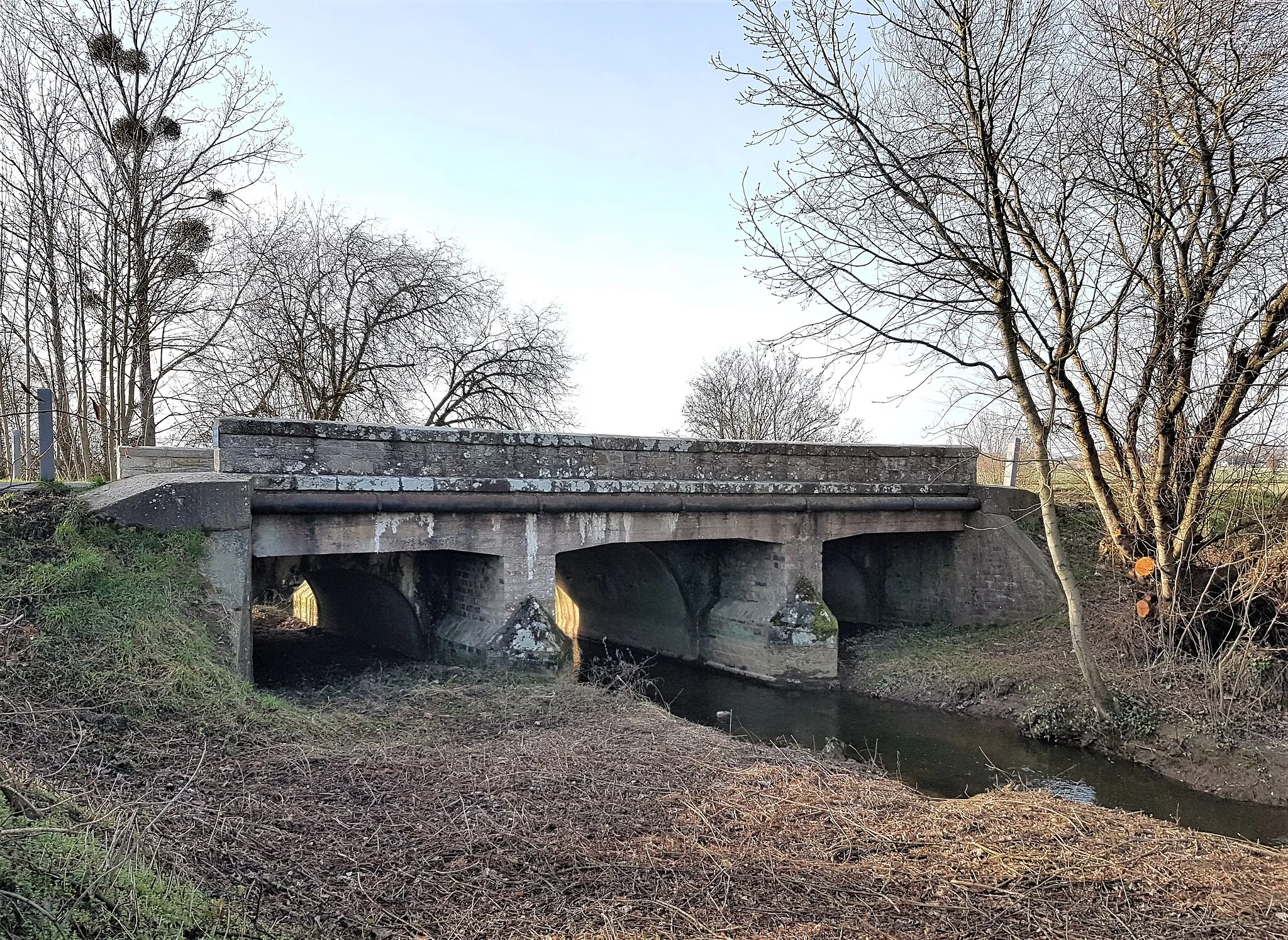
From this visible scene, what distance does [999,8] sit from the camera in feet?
27.2

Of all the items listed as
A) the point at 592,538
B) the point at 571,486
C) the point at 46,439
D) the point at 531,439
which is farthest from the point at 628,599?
the point at 46,439

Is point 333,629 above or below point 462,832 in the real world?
below

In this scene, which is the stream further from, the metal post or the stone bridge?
the metal post

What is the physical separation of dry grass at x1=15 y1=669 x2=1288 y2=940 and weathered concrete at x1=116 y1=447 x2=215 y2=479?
23.3 ft

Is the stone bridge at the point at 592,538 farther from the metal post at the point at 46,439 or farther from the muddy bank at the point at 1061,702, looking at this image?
the muddy bank at the point at 1061,702

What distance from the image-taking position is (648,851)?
438 cm

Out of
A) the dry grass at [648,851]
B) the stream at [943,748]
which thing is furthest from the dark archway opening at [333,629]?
the dry grass at [648,851]

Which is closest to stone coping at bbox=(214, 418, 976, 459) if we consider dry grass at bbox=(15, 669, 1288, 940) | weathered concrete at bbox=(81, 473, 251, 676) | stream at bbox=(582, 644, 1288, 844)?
weathered concrete at bbox=(81, 473, 251, 676)

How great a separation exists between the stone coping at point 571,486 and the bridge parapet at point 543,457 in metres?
0.03

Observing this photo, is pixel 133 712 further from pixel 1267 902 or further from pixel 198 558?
pixel 1267 902

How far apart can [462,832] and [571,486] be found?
6121 mm

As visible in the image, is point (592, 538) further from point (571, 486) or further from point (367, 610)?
point (367, 610)

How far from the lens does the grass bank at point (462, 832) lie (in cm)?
343

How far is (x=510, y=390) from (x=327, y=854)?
1478 centimetres
